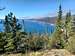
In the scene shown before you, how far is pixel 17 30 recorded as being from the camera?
799 inches

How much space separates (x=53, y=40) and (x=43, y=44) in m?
1.04

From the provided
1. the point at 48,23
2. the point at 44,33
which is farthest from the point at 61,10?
the point at 44,33

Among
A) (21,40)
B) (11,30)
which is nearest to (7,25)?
(11,30)

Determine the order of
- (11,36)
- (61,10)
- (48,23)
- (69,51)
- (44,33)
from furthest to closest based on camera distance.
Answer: (61,10)
(48,23)
(44,33)
(11,36)
(69,51)

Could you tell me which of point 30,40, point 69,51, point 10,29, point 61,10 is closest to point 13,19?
point 10,29

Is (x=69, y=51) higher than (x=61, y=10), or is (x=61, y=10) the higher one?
(x=61, y=10)

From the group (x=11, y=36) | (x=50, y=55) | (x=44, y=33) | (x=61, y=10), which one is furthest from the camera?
(x=61, y=10)

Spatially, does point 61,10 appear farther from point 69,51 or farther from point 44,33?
point 69,51

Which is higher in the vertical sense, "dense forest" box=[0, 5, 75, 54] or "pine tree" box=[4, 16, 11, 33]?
"pine tree" box=[4, 16, 11, 33]

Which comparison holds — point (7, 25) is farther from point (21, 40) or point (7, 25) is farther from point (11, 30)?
point (21, 40)

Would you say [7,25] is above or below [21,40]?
above

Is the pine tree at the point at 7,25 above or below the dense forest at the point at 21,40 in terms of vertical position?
above

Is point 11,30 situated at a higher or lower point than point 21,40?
higher

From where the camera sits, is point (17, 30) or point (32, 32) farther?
point (32, 32)
